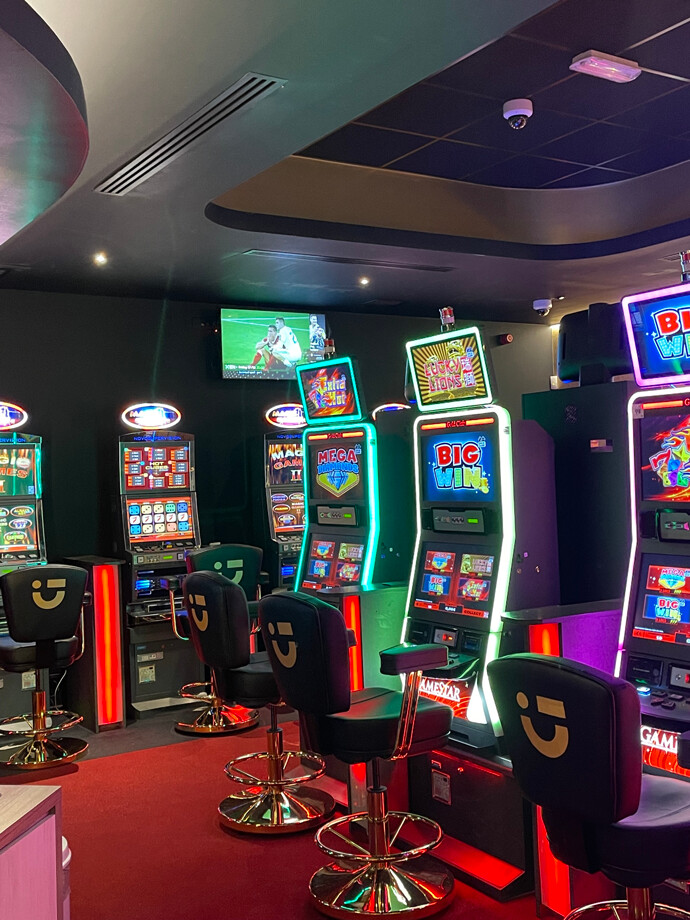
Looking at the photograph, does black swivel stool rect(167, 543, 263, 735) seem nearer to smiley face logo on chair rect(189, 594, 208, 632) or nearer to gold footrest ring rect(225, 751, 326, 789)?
gold footrest ring rect(225, 751, 326, 789)

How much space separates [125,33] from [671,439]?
2335mm

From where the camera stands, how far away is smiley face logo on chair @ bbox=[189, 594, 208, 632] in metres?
3.97

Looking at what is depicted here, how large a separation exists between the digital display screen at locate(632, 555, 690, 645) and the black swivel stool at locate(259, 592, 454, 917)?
26.9 inches

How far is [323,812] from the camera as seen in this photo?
159 inches

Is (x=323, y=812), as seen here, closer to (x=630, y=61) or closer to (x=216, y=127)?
(x=216, y=127)

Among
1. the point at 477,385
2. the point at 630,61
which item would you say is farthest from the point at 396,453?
the point at 630,61

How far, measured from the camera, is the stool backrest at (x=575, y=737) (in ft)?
6.73

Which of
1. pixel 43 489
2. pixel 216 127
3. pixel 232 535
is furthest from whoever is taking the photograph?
pixel 232 535

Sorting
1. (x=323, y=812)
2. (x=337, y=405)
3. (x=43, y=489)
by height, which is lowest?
(x=323, y=812)

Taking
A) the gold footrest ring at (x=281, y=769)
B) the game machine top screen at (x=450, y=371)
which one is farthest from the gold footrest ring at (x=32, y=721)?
the game machine top screen at (x=450, y=371)

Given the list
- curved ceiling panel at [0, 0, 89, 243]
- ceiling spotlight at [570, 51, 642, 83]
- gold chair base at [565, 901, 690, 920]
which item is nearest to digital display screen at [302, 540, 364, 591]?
gold chair base at [565, 901, 690, 920]

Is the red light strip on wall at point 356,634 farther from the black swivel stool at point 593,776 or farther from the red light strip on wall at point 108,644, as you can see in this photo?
the red light strip on wall at point 108,644

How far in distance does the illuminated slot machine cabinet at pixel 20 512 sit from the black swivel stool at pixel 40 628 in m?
0.63

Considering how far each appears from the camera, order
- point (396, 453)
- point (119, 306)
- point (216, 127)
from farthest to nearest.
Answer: point (119, 306)
point (396, 453)
point (216, 127)
